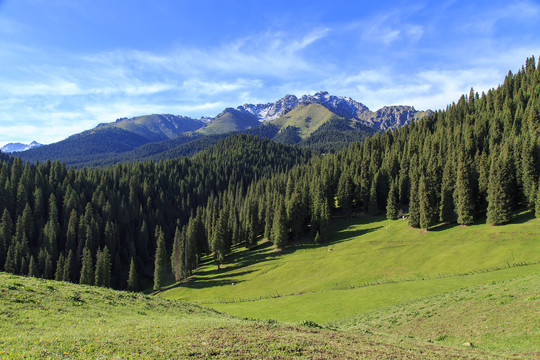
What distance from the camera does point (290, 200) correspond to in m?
103

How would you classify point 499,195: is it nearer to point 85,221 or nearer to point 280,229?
point 280,229

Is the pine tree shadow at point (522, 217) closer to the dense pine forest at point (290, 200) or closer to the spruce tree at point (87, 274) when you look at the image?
Answer: the dense pine forest at point (290, 200)

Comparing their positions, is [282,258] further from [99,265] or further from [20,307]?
[20,307]

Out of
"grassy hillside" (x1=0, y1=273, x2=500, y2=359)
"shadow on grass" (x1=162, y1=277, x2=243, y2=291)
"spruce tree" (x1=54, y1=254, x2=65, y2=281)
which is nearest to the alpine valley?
"grassy hillside" (x1=0, y1=273, x2=500, y2=359)

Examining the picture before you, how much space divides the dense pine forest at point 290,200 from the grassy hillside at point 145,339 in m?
65.3

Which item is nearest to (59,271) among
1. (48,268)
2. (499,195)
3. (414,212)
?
(48,268)

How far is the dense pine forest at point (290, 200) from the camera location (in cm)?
7512

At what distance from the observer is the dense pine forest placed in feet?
246

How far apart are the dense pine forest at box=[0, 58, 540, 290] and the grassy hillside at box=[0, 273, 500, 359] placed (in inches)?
2572

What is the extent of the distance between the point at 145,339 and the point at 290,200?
289 ft

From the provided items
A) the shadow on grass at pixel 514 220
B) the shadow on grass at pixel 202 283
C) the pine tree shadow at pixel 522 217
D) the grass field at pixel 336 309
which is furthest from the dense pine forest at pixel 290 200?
the grass field at pixel 336 309

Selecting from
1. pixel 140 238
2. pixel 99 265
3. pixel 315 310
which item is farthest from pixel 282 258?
pixel 140 238

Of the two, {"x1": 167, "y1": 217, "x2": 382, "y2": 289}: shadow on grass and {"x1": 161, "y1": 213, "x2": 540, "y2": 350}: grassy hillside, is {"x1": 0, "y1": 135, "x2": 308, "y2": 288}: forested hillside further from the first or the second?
{"x1": 161, "y1": 213, "x2": 540, "y2": 350}: grassy hillside

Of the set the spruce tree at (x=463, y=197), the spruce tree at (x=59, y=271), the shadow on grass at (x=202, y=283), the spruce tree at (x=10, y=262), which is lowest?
the shadow on grass at (x=202, y=283)
